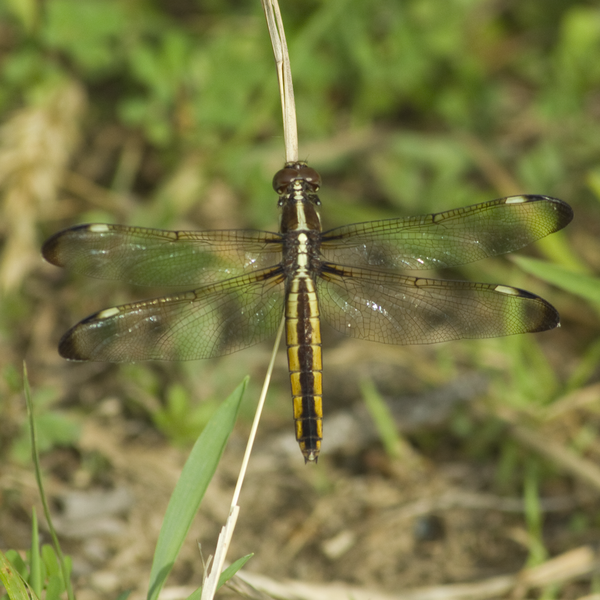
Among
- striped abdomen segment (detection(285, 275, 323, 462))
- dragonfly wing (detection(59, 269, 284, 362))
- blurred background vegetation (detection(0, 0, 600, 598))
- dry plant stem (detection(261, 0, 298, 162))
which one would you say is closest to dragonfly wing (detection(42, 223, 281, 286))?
dragonfly wing (detection(59, 269, 284, 362))

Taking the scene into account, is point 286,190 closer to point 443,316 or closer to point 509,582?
point 443,316

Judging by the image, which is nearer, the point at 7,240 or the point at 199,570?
the point at 199,570

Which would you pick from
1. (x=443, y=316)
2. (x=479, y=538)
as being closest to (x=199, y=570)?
(x=479, y=538)

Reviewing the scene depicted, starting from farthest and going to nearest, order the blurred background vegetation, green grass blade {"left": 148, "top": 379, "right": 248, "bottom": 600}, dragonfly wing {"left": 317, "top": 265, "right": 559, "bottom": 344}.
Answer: the blurred background vegetation < dragonfly wing {"left": 317, "top": 265, "right": 559, "bottom": 344} < green grass blade {"left": 148, "top": 379, "right": 248, "bottom": 600}

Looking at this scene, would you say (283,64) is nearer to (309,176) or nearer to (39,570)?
(309,176)

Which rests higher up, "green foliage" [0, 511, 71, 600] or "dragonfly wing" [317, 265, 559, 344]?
"dragonfly wing" [317, 265, 559, 344]

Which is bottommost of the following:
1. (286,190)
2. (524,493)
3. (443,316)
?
(524,493)

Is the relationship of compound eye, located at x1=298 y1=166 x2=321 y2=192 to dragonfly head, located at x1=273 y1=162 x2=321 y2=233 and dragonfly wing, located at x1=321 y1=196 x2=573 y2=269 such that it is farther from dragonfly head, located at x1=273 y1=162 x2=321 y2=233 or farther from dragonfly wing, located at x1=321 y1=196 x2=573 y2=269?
dragonfly wing, located at x1=321 y1=196 x2=573 y2=269
